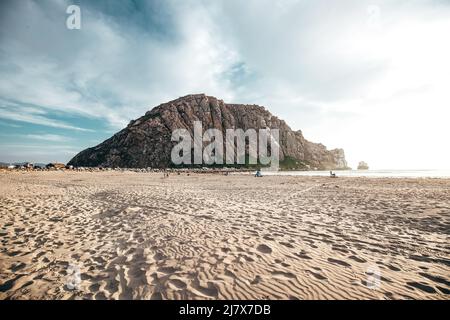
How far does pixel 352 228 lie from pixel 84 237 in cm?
1094

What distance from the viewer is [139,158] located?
14662 centimetres

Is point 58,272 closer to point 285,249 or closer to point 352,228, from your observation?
point 285,249

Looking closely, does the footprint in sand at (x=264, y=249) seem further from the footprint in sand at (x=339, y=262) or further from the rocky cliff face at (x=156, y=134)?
the rocky cliff face at (x=156, y=134)

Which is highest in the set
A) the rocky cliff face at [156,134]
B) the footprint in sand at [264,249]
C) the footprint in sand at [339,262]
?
the rocky cliff face at [156,134]

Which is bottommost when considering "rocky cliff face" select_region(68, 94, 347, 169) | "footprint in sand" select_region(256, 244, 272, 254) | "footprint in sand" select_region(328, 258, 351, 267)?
"footprint in sand" select_region(328, 258, 351, 267)

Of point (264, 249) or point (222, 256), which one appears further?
point (264, 249)

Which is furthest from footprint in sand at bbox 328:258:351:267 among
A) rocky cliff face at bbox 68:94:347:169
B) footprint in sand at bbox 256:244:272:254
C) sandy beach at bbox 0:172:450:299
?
rocky cliff face at bbox 68:94:347:169

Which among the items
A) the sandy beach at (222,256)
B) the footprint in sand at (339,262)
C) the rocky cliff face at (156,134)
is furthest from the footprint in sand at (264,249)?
the rocky cliff face at (156,134)

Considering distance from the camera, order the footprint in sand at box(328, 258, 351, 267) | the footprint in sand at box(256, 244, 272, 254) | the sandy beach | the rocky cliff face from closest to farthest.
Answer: the sandy beach → the footprint in sand at box(328, 258, 351, 267) → the footprint in sand at box(256, 244, 272, 254) → the rocky cliff face

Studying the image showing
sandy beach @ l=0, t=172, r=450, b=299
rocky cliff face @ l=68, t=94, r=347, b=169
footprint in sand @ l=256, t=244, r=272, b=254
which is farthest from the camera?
rocky cliff face @ l=68, t=94, r=347, b=169

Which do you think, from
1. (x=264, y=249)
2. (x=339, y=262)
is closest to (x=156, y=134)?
(x=264, y=249)

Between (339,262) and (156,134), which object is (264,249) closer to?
(339,262)

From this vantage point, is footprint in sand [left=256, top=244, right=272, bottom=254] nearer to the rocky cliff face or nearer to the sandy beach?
the sandy beach
